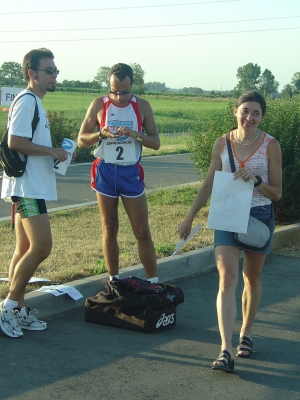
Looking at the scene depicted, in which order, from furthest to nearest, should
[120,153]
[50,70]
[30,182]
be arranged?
[120,153]
[50,70]
[30,182]

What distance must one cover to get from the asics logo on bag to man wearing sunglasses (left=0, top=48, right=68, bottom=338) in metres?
0.93

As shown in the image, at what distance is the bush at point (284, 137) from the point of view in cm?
973

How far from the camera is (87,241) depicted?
27.2 ft

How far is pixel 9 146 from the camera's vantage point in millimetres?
5199

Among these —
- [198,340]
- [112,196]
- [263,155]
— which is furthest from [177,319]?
[263,155]

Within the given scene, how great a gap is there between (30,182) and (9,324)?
3.55 feet

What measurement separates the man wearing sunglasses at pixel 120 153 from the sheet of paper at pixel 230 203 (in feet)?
4.41

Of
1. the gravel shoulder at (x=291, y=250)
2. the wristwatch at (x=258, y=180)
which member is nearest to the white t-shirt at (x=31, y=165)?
the wristwatch at (x=258, y=180)

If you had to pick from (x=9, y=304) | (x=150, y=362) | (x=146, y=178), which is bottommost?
(x=146, y=178)

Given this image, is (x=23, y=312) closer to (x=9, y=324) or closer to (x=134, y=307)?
(x=9, y=324)

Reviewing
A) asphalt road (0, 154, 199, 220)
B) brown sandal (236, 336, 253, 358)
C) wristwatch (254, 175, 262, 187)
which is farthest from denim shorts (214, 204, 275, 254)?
asphalt road (0, 154, 199, 220)

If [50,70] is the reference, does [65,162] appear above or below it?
below

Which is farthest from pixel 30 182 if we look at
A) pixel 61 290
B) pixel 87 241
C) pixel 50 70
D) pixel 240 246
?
pixel 87 241

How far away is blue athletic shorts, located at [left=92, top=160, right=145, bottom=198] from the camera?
20.0 ft
